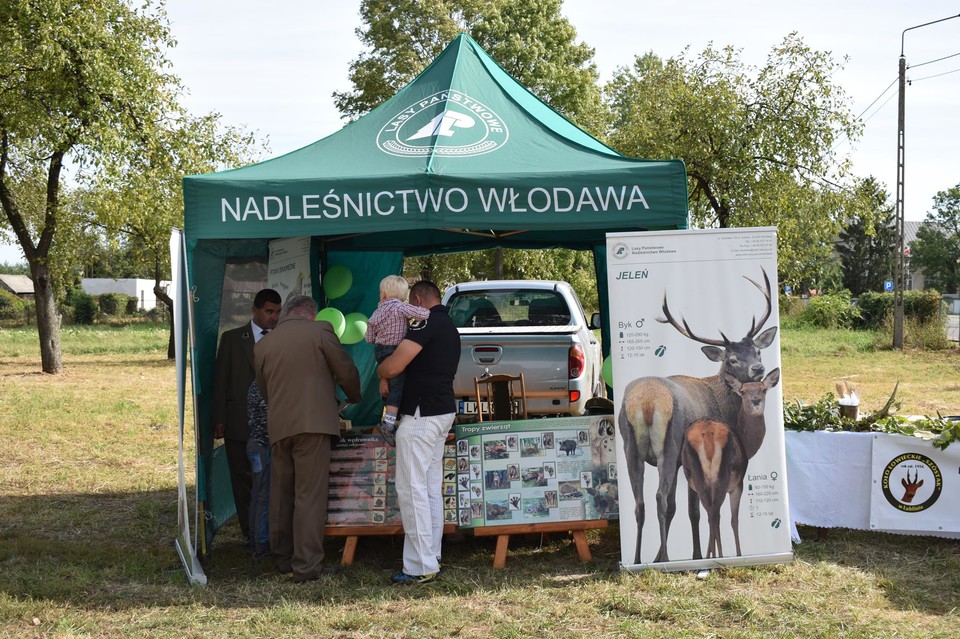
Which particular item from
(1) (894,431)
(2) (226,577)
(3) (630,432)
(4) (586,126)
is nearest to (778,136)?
(1) (894,431)

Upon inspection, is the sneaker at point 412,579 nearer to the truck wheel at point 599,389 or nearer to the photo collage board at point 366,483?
the photo collage board at point 366,483

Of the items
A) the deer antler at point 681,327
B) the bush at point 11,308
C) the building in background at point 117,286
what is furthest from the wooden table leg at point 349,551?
the building in background at point 117,286

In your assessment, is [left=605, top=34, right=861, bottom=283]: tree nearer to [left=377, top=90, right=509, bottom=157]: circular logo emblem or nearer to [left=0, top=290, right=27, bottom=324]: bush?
[left=377, top=90, right=509, bottom=157]: circular logo emblem

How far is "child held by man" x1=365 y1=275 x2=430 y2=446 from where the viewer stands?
5.71 metres

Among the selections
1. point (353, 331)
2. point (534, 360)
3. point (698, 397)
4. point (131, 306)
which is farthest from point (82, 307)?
point (698, 397)

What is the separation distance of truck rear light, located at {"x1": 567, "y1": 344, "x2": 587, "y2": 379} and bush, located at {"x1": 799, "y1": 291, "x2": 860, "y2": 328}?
25.2m

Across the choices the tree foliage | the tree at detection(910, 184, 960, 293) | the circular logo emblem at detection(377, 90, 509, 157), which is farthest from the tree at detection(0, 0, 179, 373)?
the tree at detection(910, 184, 960, 293)

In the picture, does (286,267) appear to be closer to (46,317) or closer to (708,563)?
(708,563)

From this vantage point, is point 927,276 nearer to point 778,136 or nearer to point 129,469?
point 778,136

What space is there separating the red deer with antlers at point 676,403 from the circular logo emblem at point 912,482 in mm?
1429

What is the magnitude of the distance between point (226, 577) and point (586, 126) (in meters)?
27.4

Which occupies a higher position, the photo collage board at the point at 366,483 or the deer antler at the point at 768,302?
the deer antler at the point at 768,302

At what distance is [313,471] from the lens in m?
5.92

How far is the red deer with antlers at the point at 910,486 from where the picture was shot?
6320 millimetres
